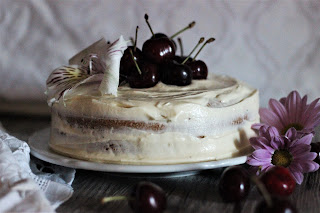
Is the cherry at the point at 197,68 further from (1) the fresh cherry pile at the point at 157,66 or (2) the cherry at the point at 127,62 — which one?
(2) the cherry at the point at 127,62

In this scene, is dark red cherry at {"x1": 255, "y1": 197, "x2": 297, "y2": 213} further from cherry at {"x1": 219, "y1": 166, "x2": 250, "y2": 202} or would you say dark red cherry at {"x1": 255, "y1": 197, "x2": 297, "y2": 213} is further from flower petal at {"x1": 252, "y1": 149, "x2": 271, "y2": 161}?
flower petal at {"x1": 252, "y1": 149, "x2": 271, "y2": 161}

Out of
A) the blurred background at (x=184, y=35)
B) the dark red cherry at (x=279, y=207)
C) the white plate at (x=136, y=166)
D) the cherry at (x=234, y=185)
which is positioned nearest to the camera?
the dark red cherry at (x=279, y=207)

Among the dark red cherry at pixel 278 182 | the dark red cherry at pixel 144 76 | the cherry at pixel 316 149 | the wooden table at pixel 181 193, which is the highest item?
the dark red cherry at pixel 144 76

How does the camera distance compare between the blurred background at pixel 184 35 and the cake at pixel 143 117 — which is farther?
the blurred background at pixel 184 35

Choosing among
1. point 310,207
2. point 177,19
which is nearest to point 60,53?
point 177,19

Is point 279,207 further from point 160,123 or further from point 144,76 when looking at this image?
point 144,76

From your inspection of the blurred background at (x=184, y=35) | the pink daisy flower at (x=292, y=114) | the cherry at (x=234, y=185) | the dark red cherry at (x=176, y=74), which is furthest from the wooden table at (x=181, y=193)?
the blurred background at (x=184, y=35)

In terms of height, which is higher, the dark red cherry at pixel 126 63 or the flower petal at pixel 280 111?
the dark red cherry at pixel 126 63

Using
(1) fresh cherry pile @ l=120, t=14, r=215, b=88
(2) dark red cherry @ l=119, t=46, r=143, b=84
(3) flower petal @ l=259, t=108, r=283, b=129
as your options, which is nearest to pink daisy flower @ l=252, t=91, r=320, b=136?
(3) flower petal @ l=259, t=108, r=283, b=129
